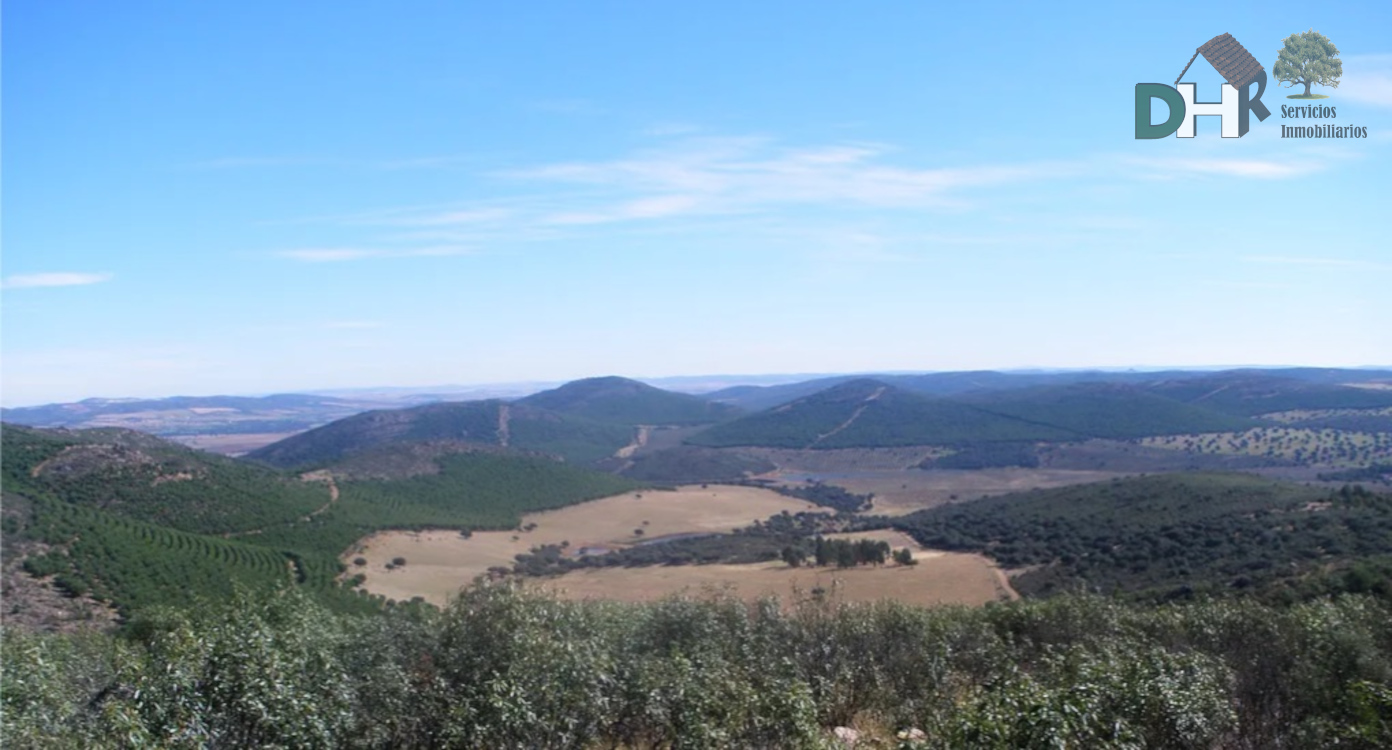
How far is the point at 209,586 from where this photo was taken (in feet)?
149

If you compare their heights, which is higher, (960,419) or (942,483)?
(960,419)

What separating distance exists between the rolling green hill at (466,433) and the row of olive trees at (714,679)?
14037 centimetres

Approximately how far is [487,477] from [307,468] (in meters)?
21.9

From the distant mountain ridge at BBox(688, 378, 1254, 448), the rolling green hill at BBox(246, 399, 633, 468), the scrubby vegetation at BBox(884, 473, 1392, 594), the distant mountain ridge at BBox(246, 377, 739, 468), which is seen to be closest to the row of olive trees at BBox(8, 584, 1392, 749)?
the scrubby vegetation at BBox(884, 473, 1392, 594)

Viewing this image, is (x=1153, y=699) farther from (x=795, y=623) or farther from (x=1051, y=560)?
(x=1051, y=560)

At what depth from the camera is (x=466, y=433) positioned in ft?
589

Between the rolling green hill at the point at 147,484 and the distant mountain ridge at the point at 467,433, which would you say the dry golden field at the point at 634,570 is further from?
the distant mountain ridge at the point at 467,433

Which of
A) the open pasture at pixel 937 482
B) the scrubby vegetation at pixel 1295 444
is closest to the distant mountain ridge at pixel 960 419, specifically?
the scrubby vegetation at pixel 1295 444

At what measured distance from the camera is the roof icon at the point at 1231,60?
88.8ft

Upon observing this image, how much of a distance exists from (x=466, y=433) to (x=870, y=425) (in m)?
85.9

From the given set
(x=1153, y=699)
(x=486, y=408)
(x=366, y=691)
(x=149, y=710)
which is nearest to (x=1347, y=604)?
(x=1153, y=699)

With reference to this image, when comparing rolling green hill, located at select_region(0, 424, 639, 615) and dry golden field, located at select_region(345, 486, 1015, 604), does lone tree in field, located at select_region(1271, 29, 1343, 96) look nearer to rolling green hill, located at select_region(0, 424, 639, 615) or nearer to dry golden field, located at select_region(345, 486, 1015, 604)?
dry golden field, located at select_region(345, 486, 1015, 604)

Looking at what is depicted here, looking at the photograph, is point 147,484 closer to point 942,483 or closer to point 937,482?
point 942,483

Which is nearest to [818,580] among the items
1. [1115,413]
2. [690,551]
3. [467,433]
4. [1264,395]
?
[690,551]
